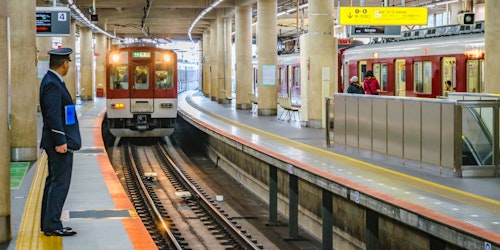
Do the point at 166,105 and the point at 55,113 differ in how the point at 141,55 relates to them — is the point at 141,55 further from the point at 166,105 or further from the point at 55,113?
the point at 55,113

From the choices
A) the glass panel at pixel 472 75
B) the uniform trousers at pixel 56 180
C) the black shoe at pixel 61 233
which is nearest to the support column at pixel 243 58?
the glass panel at pixel 472 75

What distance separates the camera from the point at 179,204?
19.8 m

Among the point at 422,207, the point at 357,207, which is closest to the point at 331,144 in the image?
the point at 357,207

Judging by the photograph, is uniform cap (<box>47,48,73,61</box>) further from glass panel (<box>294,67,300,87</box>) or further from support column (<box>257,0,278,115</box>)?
glass panel (<box>294,67,300,87</box>)

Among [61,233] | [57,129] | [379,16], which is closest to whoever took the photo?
[57,129]

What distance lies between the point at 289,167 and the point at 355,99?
2.94 meters

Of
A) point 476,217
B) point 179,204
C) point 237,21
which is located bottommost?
point 179,204

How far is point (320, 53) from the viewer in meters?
26.1

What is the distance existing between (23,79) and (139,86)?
13.4 metres

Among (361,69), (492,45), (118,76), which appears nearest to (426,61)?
(361,69)

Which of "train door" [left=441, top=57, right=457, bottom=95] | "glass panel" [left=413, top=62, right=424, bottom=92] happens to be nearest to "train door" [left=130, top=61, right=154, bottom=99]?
"glass panel" [left=413, top=62, right=424, bottom=92]

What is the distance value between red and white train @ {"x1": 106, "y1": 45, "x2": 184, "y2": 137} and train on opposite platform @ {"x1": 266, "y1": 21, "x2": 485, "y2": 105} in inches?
276

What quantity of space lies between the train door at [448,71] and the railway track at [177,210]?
24.9ft

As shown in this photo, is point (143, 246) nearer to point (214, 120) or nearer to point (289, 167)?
point (289, 167)
